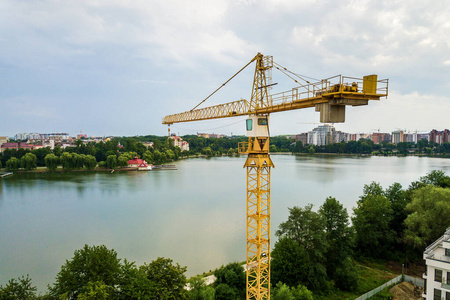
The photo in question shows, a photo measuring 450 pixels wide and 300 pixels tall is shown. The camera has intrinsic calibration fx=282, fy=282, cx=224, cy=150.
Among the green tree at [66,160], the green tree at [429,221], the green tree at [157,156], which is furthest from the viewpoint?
the green tree at [157,156]

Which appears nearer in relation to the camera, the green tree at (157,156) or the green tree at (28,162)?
the green tree at (28,162)

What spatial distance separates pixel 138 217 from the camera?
11.7 metres

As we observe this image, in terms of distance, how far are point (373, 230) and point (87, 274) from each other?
7318 mm

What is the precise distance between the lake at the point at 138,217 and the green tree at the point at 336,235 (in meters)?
2.38

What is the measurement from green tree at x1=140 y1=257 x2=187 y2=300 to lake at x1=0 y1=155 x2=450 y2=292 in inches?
95.1

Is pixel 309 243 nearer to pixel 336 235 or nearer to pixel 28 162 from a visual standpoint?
pixel 336 235

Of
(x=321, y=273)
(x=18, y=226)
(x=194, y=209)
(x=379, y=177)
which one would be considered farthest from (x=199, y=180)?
(x=321, y=273)

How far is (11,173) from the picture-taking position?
24656 mm

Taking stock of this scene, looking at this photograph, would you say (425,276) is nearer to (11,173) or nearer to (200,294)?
(200,294)

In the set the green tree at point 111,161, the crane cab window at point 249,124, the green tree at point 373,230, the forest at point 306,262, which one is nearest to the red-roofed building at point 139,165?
the green tree at point 111,161

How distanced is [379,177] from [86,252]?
71.1 feet

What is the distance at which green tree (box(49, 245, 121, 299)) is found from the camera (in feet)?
15.0

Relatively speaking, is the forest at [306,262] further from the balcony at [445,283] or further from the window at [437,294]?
the balcony at [445,283]

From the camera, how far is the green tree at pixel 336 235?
268 inches
